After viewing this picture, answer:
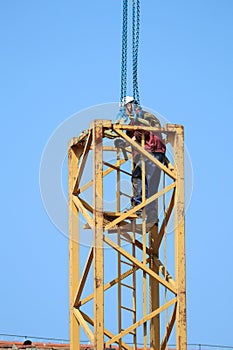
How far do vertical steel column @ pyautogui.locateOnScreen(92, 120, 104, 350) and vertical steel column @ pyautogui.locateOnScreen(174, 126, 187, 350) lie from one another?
1499mm

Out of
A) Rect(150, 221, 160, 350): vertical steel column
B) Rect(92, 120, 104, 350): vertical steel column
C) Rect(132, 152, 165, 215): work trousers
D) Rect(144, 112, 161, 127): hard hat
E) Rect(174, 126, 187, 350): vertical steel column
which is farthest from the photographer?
Rect(150, 221, 160, 350): vertical steel column

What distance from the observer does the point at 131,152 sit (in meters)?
17.7

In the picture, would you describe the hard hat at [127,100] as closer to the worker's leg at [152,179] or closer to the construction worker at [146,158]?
the construction worker at [146,158]

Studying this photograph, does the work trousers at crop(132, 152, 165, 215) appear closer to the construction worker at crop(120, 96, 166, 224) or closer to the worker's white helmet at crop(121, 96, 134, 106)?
the construction worker at crop(120, 96, 166, 224)

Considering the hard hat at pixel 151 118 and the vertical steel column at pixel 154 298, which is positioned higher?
the hard hat at pixel 151 118

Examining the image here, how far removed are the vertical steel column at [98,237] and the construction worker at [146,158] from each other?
37.5 inches

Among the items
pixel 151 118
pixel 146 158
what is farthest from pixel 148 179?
pixel 151 118

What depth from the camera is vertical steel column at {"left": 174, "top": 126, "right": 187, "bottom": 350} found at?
55.0 feet

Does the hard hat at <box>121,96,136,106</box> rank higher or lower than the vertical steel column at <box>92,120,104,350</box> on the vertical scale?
higher

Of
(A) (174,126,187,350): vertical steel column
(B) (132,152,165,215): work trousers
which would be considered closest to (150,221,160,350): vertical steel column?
(B) (132,152,165,215): work trousers

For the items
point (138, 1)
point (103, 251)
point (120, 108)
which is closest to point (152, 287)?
point (103, 251)

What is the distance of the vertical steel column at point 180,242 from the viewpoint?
16.8 meters

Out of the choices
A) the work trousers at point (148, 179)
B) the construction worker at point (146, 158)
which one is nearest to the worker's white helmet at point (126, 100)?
the construction worker at point (146, 158)

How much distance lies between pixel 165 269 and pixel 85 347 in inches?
253
